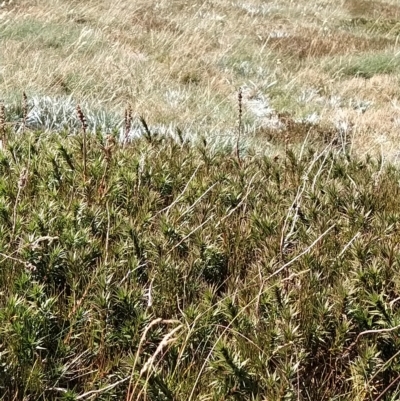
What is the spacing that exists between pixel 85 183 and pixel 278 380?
1.51 metres

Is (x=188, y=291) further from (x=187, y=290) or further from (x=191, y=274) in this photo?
(x=191, y=274)

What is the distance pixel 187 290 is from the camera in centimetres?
220

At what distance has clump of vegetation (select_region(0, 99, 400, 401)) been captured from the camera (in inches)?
68.4

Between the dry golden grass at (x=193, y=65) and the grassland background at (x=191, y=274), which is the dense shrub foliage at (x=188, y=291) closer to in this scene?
the grassland background at (x=191, y=274)

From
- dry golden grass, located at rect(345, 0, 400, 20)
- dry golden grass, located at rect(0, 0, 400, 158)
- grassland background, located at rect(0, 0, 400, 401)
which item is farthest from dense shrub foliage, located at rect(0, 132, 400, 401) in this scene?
dry golden grass, located at rect(345, 0, 400, 20)

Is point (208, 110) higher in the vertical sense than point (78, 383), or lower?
lower

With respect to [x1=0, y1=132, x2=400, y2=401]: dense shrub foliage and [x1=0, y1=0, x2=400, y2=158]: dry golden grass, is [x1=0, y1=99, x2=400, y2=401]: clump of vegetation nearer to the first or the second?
[x1=0, y1=132, x2=400, y2=401]: dense shrub foliage

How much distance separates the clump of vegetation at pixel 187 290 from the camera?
174 cm

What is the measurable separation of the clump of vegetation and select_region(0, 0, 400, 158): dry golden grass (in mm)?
2507

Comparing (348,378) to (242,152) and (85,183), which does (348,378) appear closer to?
(85,183)

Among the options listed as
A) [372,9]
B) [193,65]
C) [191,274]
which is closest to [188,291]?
[191,274]

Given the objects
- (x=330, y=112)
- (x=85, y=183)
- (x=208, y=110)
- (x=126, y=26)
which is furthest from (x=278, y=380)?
(x=126, y=26)

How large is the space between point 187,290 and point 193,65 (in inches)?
328

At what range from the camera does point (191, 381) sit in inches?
69.6
